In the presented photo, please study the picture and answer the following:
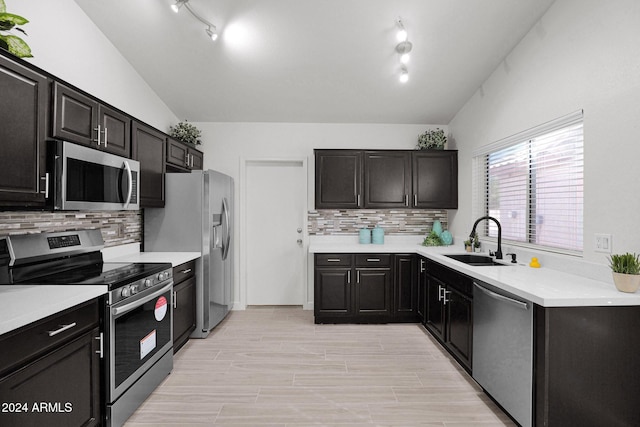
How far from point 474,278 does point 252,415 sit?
1848 mm

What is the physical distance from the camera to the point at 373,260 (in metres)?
3.89

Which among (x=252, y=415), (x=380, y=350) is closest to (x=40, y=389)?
(x=252, y=415)

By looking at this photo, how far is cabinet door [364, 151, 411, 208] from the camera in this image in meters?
4.20

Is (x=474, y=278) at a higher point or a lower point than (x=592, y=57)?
lower

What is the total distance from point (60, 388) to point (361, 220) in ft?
11.5

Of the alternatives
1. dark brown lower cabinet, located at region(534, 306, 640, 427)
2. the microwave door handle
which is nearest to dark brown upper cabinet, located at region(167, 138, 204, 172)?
the microwave door handle

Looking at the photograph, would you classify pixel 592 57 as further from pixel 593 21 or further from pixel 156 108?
pixel 156 108

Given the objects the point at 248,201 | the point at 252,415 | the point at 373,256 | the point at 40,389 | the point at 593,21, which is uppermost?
the point at 593,21

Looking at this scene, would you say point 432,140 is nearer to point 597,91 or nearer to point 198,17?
point 597,91

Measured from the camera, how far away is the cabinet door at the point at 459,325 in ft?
8.65

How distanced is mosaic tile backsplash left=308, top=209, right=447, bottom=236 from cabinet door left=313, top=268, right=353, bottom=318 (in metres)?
0.75

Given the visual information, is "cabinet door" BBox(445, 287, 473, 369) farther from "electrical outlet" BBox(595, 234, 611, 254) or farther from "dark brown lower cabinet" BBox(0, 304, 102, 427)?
"dark brown lower cabinet" BBox(0, 304, 102, 427)

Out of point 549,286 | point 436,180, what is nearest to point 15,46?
point 549,286

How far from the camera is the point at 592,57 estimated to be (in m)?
2.22
